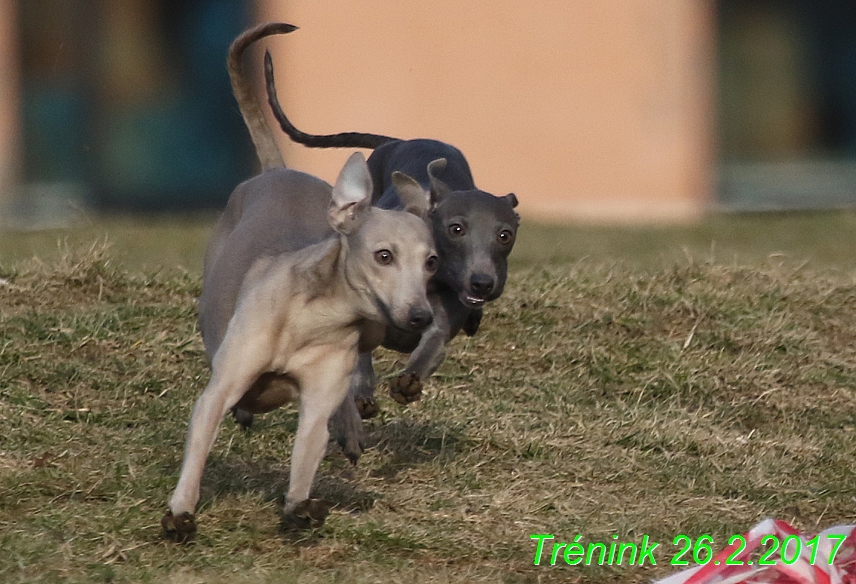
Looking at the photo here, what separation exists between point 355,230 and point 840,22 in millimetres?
12599

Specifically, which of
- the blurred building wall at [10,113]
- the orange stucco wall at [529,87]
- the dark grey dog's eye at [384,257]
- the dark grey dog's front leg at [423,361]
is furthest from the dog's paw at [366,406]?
the blurred building wall at [10,113]

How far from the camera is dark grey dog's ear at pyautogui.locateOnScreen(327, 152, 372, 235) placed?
16.0ft

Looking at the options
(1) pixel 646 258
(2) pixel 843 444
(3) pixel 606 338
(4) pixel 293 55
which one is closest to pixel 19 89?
(4) pixel 293 55

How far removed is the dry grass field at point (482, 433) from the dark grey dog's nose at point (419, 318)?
2.94 ft

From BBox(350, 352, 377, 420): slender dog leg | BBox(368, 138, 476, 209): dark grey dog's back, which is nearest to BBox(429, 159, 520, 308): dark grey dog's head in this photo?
BBox(368, 138, 476, 209): dark grey dog's back

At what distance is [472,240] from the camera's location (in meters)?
5.95

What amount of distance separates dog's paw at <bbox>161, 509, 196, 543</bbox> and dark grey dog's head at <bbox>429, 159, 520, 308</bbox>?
1472 mm

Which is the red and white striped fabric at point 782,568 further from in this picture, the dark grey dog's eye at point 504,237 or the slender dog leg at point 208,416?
the dark grey dog's eye at point 504,237

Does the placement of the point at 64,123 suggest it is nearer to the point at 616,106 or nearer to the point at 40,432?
the point at 616,106

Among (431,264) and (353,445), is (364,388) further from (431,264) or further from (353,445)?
(431,264)

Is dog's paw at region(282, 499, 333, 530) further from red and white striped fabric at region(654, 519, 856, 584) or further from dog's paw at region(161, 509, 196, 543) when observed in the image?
red and white striped fabric at region(654, 519, 856, 584)

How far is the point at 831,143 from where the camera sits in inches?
656

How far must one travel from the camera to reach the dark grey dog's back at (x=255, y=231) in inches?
210

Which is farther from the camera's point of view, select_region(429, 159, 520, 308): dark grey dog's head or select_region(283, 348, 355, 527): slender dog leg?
select_region(429, 159, 520, 308): dark grey dog's head
